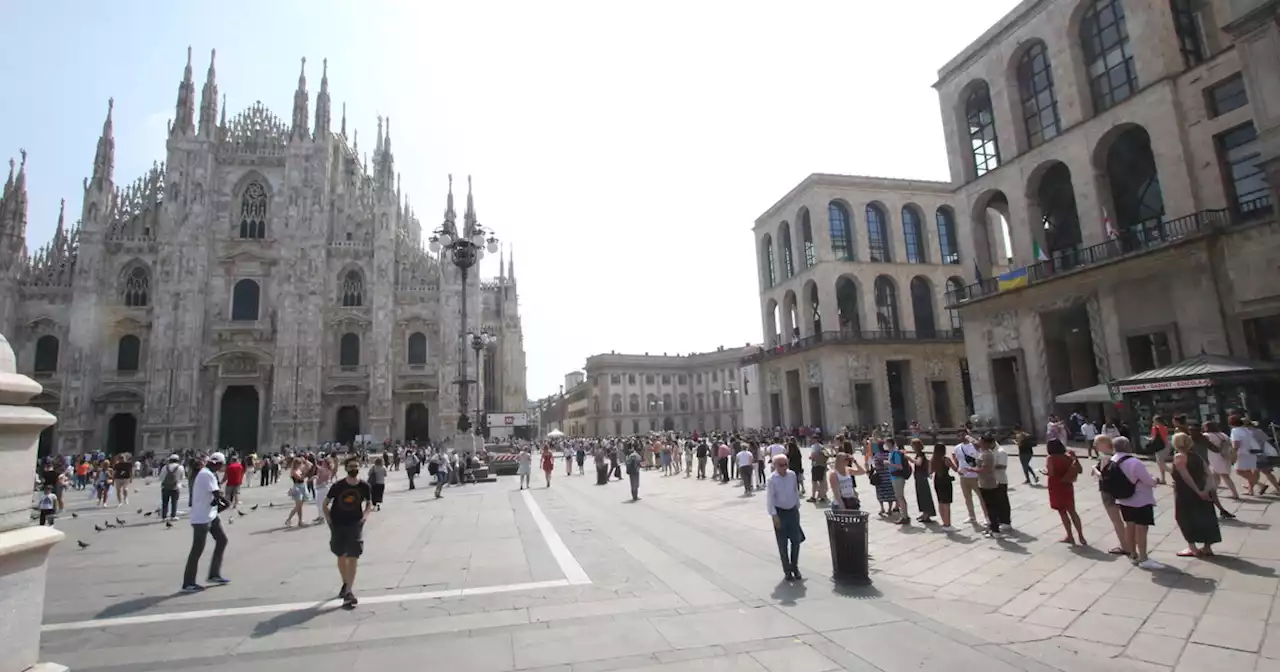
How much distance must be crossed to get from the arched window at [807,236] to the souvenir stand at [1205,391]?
23160mm

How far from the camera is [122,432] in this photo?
36062mm

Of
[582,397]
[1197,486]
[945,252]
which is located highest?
[945,252]

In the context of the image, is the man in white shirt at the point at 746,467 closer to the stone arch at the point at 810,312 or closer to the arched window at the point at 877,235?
the stone arch at the point at 810,312

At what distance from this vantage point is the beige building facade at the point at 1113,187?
52.0ft

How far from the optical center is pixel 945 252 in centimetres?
3947

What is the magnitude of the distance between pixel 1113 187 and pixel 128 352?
171 ft

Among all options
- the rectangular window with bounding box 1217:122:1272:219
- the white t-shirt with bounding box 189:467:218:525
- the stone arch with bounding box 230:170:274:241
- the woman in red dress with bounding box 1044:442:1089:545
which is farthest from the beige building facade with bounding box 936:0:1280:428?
the stone arch with bounding box 230:170:274:241

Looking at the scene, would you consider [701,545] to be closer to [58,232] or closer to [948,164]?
[948,164]

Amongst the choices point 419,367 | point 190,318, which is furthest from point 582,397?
point 190,318

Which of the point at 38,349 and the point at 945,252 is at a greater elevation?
the point at 945,252

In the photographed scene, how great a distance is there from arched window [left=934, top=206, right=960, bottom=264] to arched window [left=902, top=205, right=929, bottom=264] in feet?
4.20

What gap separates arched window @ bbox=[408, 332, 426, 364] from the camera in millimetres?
40531

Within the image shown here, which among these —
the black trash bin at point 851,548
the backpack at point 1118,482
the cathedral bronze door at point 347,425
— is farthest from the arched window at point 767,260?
the black trash bin at point 851,548

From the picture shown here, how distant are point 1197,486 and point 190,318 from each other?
148 feet
